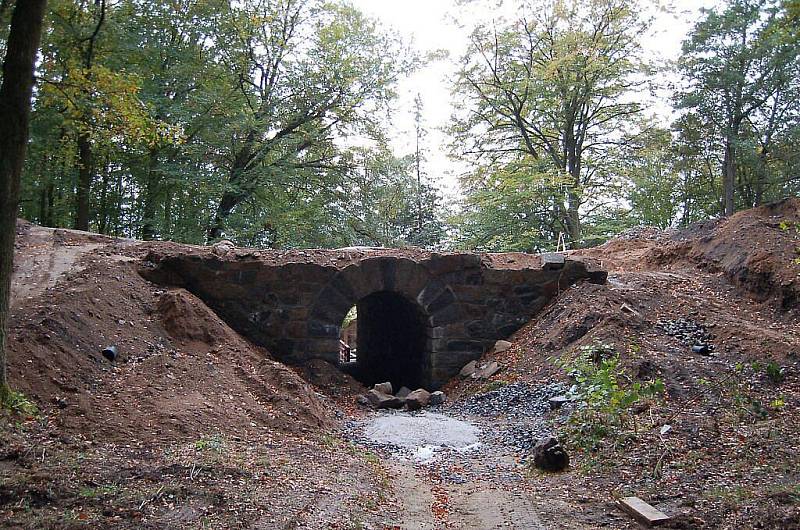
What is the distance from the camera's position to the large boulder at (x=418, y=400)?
30.1ft

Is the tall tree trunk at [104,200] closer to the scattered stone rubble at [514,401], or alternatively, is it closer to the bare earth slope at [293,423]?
the bare earth slope at [293,423]

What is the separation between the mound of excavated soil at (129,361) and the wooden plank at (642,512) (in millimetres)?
3348

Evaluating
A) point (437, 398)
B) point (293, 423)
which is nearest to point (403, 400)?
point (437, 398)

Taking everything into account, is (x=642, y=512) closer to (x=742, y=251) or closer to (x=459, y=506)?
(x=459, y=506)

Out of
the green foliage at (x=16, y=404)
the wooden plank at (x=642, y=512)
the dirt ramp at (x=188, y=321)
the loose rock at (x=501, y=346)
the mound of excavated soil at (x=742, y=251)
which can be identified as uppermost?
the mound of excavated soil at (x=742, y=251)

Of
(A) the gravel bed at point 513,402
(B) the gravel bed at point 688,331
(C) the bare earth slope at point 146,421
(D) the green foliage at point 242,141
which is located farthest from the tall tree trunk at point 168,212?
(B) the gravel bed at point 688,331

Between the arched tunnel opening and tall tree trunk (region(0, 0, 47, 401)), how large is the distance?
6.92 metres

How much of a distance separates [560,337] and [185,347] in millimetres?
5432

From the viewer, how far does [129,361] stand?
6.36 metres

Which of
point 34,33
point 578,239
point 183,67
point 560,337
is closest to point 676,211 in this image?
point 578,239

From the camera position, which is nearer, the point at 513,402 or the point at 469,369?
the point at 513,402

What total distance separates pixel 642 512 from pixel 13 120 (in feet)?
17.4

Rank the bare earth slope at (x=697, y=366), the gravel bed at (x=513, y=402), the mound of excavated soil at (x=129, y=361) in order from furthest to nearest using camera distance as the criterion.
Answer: the gravel bed at (x=513, y=402) → the mound of excavated soil at (x=129, y=361) → the bare earth slope at (x=697, y=366)

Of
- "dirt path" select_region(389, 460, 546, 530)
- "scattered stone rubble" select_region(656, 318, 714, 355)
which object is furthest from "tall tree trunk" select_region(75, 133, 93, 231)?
"scattered stone rubble" select_region(656, 318, 714, 355)
